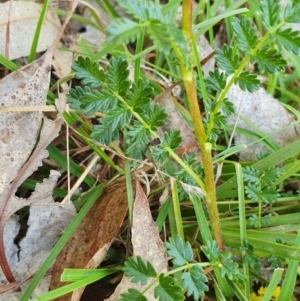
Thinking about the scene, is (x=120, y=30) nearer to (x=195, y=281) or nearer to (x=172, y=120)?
A: (x=195, y=281)

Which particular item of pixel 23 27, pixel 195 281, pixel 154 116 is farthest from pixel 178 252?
pixel 23 27

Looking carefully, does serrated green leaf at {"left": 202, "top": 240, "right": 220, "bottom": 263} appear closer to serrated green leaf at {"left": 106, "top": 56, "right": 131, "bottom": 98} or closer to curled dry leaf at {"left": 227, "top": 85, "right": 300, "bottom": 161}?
serrated green leaf at {"left": 106, "top": 56, "right": 131, "bottom": 98}

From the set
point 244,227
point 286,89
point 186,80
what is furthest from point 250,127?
point 186,80

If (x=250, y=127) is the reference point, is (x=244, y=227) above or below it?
below

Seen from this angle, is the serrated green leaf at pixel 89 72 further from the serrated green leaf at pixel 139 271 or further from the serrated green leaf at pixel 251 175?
the serrated green leaf at pixel 251 175

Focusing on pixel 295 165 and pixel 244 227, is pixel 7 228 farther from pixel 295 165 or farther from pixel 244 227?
pixel 295 165

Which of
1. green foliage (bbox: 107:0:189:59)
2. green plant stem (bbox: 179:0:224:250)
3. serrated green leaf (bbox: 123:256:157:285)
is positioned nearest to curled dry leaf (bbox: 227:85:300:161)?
green plant stem (bbox: 179:0:224:250)
